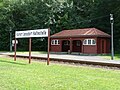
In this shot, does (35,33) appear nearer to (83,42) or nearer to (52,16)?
(83,42)

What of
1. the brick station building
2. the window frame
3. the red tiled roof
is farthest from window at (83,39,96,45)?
the window frame

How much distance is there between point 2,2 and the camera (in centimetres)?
5769

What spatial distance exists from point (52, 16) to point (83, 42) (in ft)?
41.0

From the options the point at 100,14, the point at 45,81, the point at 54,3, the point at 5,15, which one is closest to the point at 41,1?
the point at 54,3

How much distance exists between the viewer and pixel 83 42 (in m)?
41.5

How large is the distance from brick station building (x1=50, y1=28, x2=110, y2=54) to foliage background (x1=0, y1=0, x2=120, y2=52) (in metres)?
5.88

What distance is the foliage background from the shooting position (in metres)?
49.9

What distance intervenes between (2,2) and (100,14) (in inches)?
805

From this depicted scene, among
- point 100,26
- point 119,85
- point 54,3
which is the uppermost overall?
point 54,3

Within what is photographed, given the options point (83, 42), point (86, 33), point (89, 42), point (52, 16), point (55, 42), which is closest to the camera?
point (89, 42)

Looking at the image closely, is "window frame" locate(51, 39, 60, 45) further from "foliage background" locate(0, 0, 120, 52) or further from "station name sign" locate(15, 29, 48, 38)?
"station name sign" locate(15, 29, 48, 38)

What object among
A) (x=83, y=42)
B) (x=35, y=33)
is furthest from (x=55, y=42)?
(x=35, y=33)

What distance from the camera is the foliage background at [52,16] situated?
49.9 metres

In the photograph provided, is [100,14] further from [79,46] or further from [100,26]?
[79,46]
